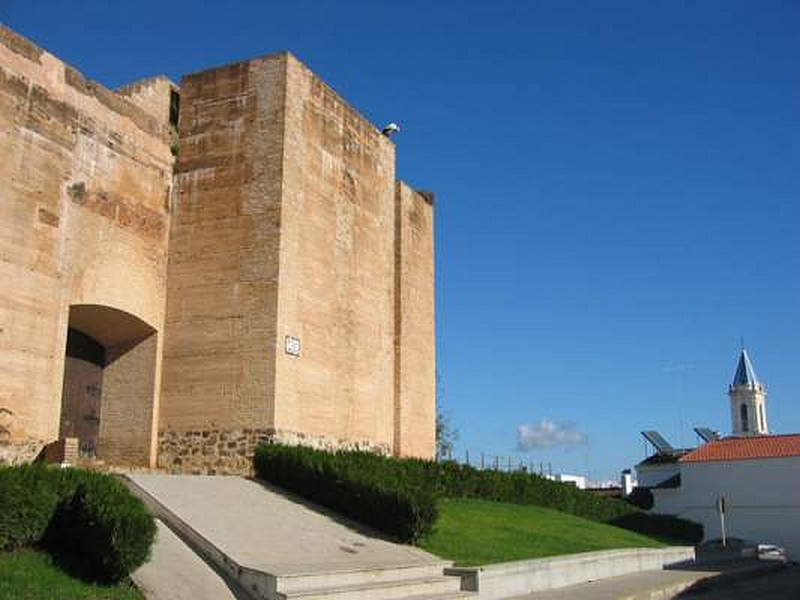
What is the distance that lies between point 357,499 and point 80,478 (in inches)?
211

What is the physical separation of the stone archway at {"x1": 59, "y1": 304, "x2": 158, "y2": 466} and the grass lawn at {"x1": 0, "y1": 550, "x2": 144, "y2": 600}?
894 cm

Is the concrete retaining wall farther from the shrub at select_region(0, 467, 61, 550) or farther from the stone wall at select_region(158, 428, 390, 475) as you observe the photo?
the stone wall at select_region(158, 428, 390, 475)

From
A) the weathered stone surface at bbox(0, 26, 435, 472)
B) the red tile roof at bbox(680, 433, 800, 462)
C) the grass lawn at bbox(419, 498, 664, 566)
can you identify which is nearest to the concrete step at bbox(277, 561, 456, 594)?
the grass lawn at bbox(419, 498, 664, 566)

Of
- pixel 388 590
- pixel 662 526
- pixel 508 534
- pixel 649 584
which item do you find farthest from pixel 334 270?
pixel 662 526

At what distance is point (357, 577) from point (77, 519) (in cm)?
333

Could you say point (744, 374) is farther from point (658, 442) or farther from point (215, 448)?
point (215, 448)

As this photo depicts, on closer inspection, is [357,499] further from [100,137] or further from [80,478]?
Result: [100,137]

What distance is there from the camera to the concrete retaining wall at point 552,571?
1250 centimetres

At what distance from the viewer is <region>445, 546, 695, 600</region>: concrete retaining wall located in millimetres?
12500

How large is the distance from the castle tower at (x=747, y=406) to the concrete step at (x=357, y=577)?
6183cm

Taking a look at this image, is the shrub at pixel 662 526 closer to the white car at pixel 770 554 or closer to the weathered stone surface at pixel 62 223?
the white car at pixel 770 554

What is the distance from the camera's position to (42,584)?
356 inches

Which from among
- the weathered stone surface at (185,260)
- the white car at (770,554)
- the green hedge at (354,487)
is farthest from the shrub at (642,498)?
the green hedge at (354,487)

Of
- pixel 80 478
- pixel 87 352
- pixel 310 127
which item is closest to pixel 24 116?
pixel 87 352
